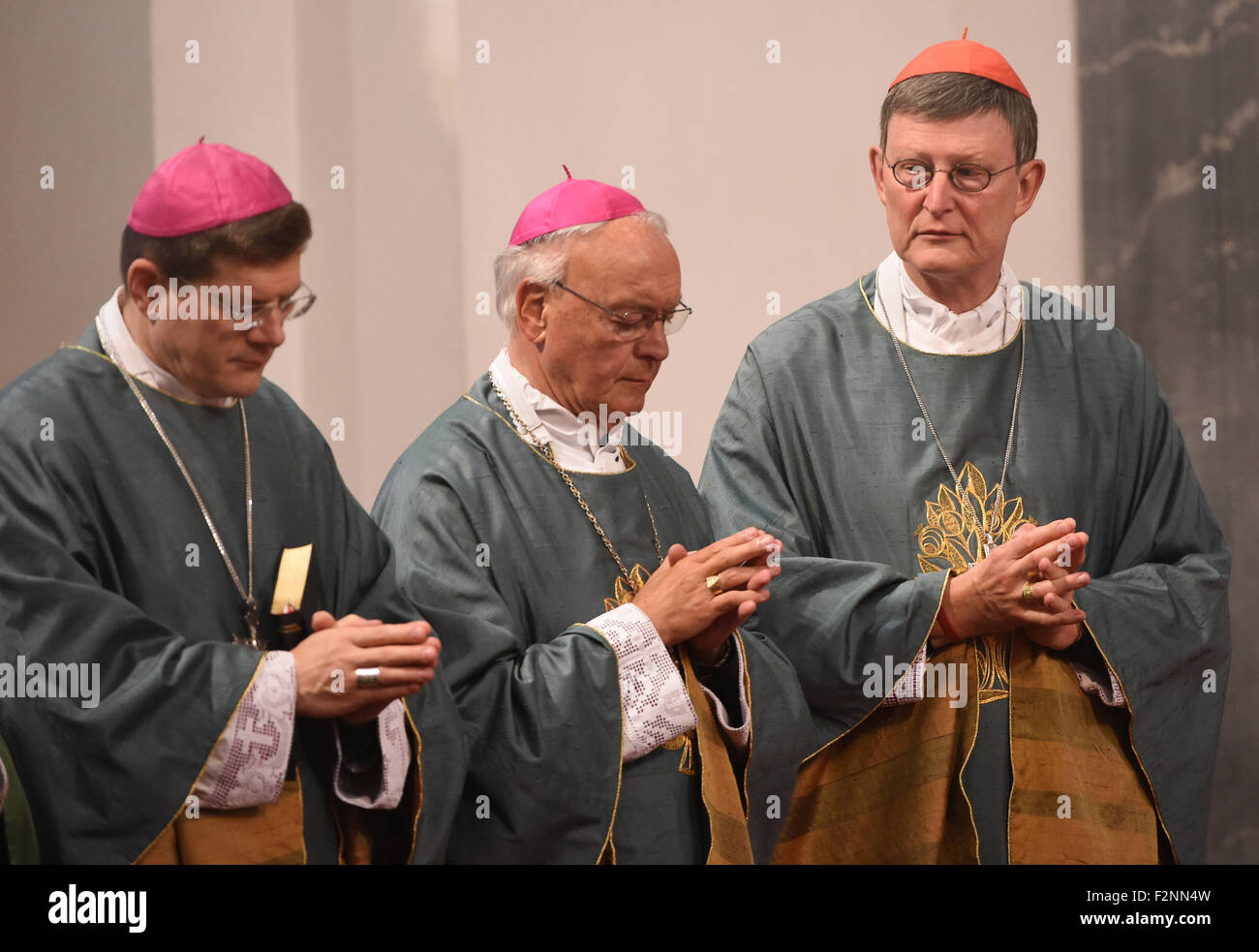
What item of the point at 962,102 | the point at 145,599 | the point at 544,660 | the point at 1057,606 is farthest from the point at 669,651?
the point at 962,102

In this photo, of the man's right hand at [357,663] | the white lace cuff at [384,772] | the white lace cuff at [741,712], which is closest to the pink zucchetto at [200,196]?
the man's right hand at [357,663]

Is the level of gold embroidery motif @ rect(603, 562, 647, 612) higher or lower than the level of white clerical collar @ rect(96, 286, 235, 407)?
lower

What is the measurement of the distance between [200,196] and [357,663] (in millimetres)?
982

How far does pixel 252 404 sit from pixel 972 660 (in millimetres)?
1904

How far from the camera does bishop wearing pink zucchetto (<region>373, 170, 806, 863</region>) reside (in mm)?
3650

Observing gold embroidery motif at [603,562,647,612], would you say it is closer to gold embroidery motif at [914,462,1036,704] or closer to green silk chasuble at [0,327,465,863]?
green silk chasuble at [0,327,465,863]

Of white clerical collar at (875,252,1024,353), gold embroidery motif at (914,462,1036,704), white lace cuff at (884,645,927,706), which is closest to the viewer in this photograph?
white lace cuff at (884,645,927,706)

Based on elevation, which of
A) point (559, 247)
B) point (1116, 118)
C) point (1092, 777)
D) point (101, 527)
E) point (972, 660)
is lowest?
point (1092, 777)

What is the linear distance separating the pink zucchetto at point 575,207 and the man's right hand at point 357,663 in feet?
3.95

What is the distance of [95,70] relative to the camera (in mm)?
4836

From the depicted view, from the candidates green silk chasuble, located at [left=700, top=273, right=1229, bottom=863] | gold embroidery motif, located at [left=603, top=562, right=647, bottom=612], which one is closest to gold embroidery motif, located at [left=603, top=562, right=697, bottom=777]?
gold embroidery motif, located at [left=603, top=562, right=647, bottom=612]
